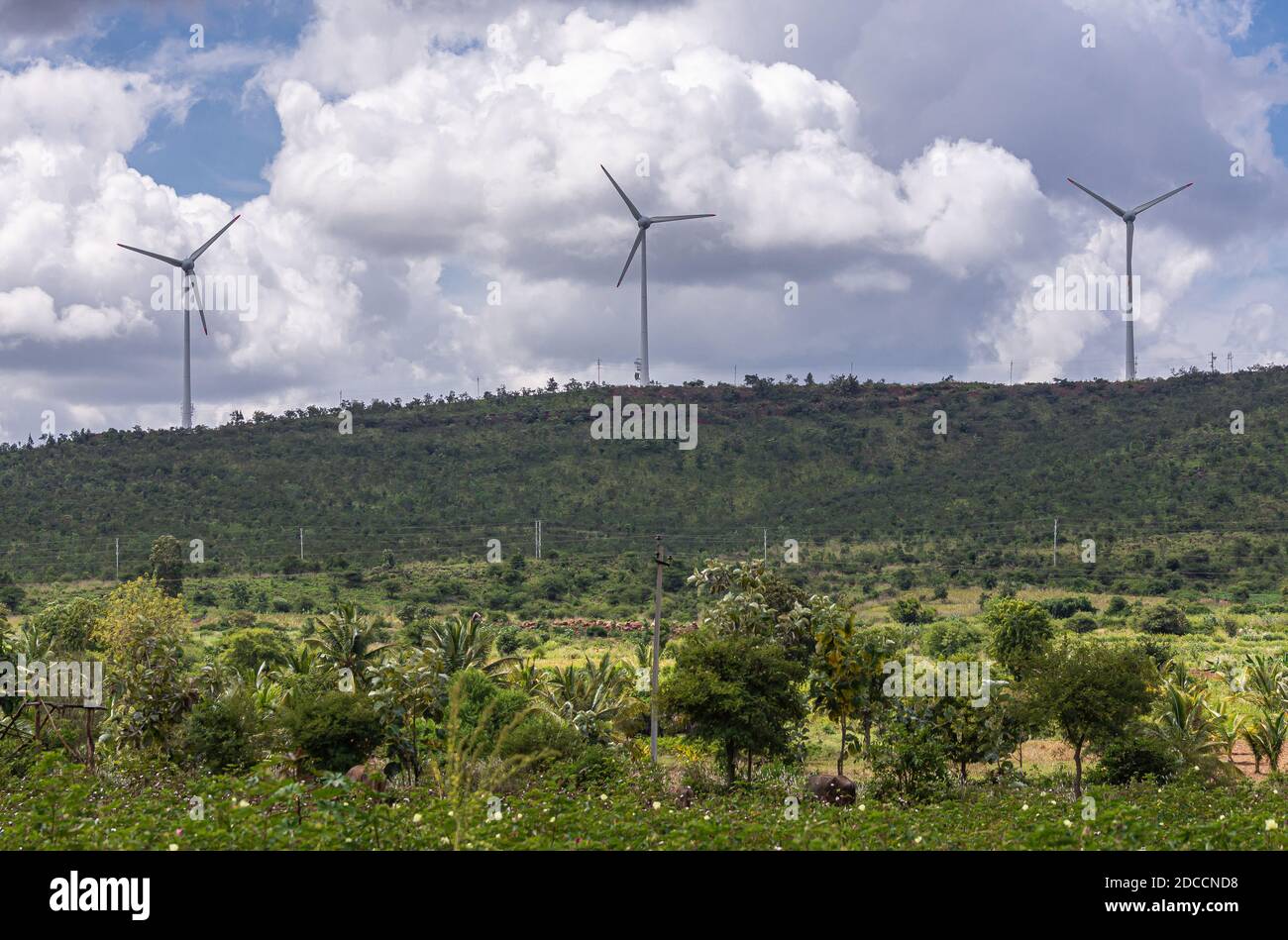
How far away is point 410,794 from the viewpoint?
22000mm

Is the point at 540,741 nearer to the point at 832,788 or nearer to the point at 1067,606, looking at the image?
the point at 832,788

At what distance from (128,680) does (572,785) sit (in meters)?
13.9

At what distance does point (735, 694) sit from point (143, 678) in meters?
15.7

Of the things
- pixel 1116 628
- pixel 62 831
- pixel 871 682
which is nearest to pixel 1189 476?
pixel 1116 628

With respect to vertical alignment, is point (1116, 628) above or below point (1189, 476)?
below

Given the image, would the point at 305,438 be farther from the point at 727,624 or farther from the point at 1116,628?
the point at 727,624

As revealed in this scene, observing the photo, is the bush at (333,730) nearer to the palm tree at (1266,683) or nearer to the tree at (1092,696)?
the tree at (1092,696)
